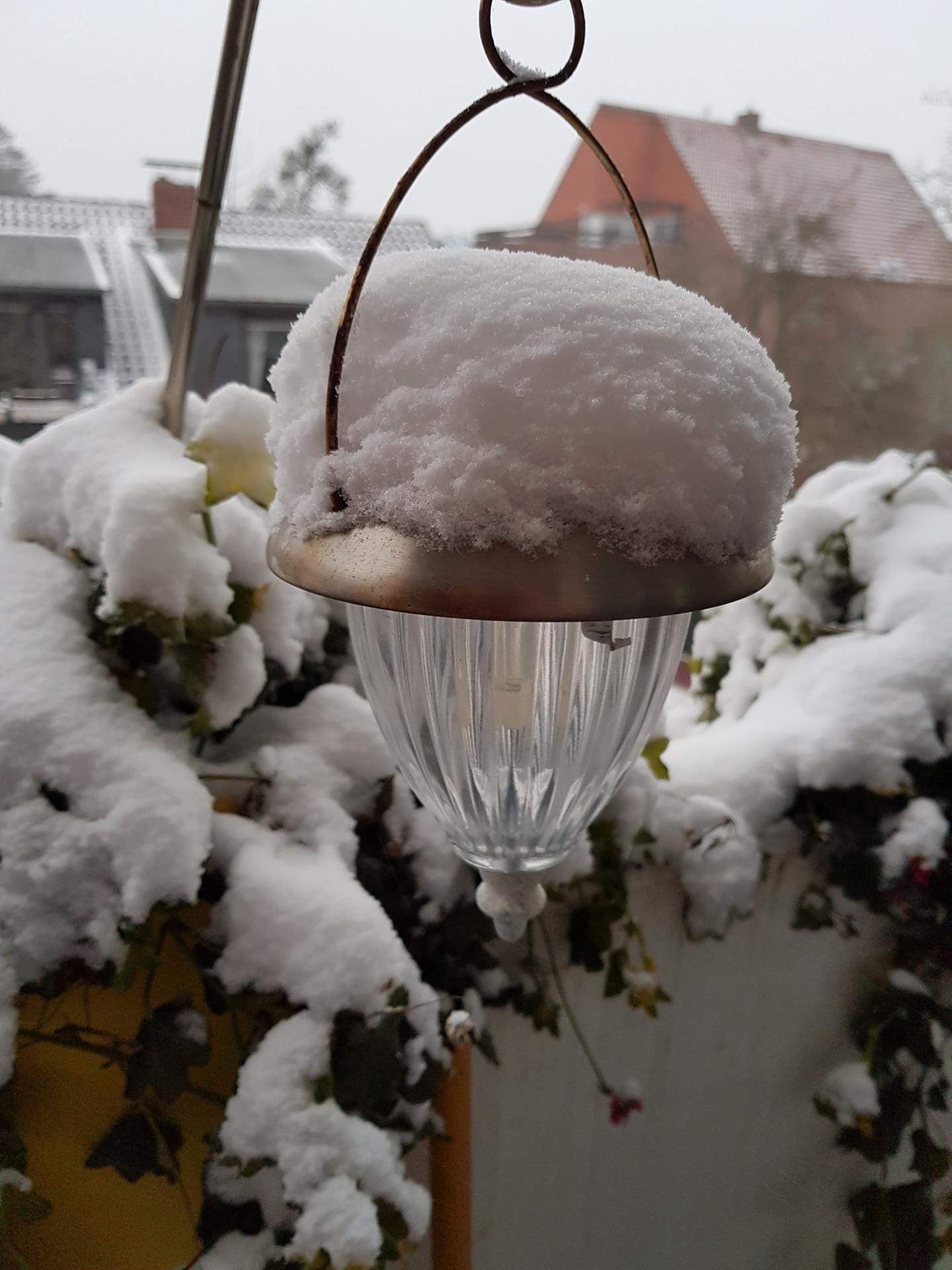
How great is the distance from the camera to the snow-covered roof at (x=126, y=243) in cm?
95

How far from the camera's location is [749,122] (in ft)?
4.06

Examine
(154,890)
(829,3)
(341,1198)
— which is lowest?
(341,1198)

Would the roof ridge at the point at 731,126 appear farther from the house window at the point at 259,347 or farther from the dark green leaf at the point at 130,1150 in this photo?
the dark green leaf at the point at 130,1150

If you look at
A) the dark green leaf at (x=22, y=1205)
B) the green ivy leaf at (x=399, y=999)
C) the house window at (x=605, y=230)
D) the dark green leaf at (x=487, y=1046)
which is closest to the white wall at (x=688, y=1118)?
the dark green leaf at (x=487, y=1046)

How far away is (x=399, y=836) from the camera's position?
2.38 ft

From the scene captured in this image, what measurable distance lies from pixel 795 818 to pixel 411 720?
27.5 inches

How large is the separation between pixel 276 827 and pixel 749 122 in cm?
125

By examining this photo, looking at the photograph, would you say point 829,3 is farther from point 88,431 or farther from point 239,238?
point 88,431

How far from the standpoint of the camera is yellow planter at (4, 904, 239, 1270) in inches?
22.1

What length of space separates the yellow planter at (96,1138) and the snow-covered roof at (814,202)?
1.22 meters

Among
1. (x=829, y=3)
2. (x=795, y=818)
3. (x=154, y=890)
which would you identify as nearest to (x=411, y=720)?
(x=154, y=890)

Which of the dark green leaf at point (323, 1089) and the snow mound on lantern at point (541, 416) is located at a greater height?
the snow mound on lantern at point (541, 416)

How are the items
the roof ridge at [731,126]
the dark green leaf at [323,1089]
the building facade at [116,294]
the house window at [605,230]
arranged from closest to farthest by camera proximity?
the dark green leaf at [323,1089] < the building facade at [116,294] < the house window at [605,230] < the roof ridge at [731,126]

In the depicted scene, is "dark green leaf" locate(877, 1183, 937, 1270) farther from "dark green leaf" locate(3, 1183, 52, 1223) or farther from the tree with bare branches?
the tree with bare branches
